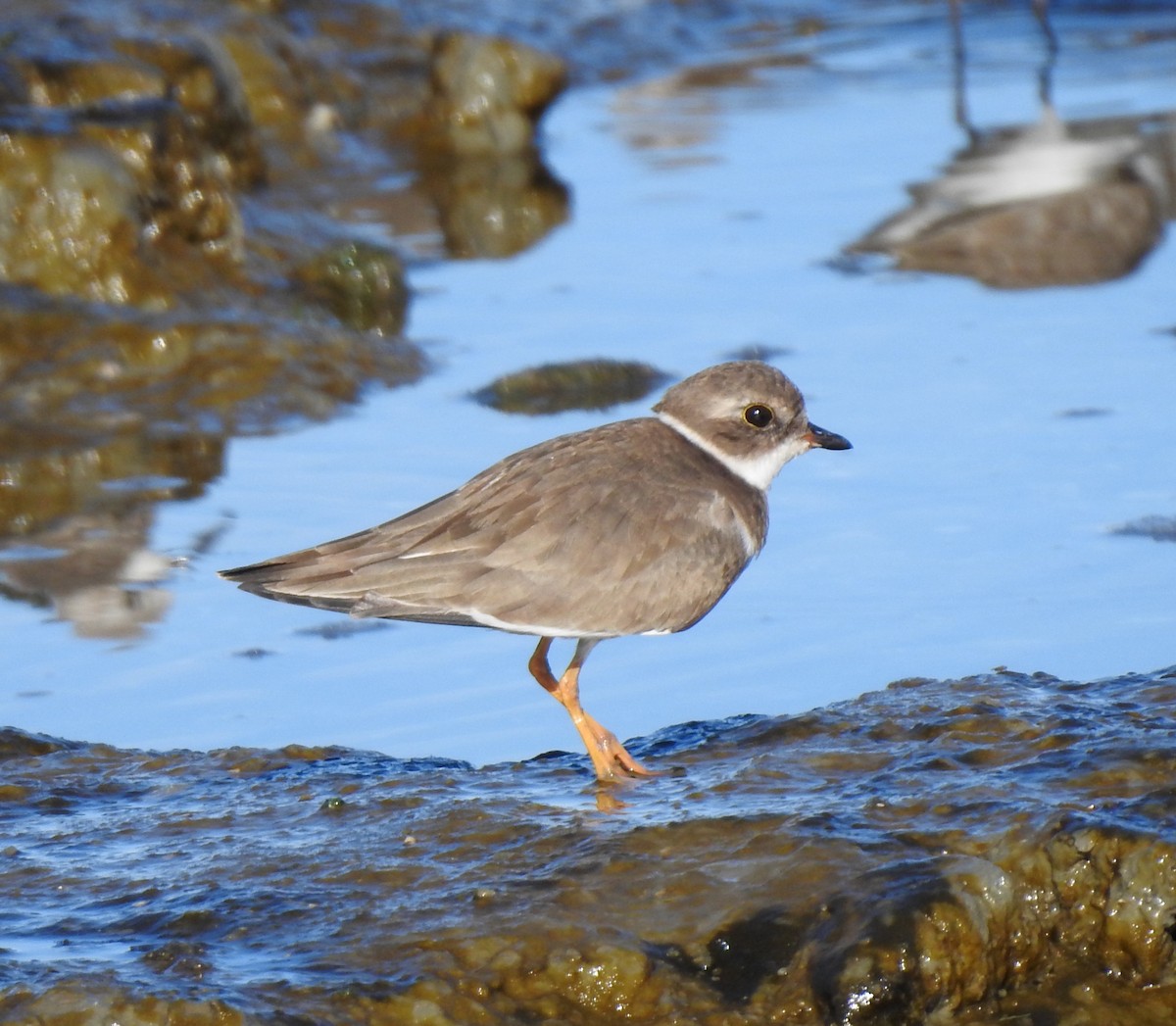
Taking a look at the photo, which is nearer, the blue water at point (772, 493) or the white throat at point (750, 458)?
the white throat at point (750, 458)

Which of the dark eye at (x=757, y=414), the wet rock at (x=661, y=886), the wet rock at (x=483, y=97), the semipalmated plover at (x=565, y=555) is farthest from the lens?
the wet rock at (x=483, y=97)

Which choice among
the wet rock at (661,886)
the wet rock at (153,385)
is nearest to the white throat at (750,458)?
the wet rock at (661,886)

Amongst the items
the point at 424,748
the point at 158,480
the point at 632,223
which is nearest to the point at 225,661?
the point at 424,748

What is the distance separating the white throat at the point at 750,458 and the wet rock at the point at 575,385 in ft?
10.2

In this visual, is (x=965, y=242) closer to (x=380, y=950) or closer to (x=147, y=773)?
(x=147, y=773)

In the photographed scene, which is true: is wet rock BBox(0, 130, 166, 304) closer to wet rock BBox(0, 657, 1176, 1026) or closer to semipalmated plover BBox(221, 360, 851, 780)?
semipalmated plover BBox(221, 360, 851, 780)

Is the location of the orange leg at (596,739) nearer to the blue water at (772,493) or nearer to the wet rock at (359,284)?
the blue water at (772,493)

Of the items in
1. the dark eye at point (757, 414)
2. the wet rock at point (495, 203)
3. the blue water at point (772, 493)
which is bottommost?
the blue water at point (772, 493)

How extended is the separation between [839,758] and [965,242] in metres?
6.79

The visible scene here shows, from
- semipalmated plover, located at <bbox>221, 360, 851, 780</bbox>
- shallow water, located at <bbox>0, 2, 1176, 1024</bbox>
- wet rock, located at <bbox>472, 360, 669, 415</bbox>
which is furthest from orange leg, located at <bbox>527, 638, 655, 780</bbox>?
wet rock, located at <bbox>472, 360, 669, 415</bbox>

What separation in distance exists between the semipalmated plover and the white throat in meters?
0.11

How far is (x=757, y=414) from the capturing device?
5664mm

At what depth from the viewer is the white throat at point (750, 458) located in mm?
5688

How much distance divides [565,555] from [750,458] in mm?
783
